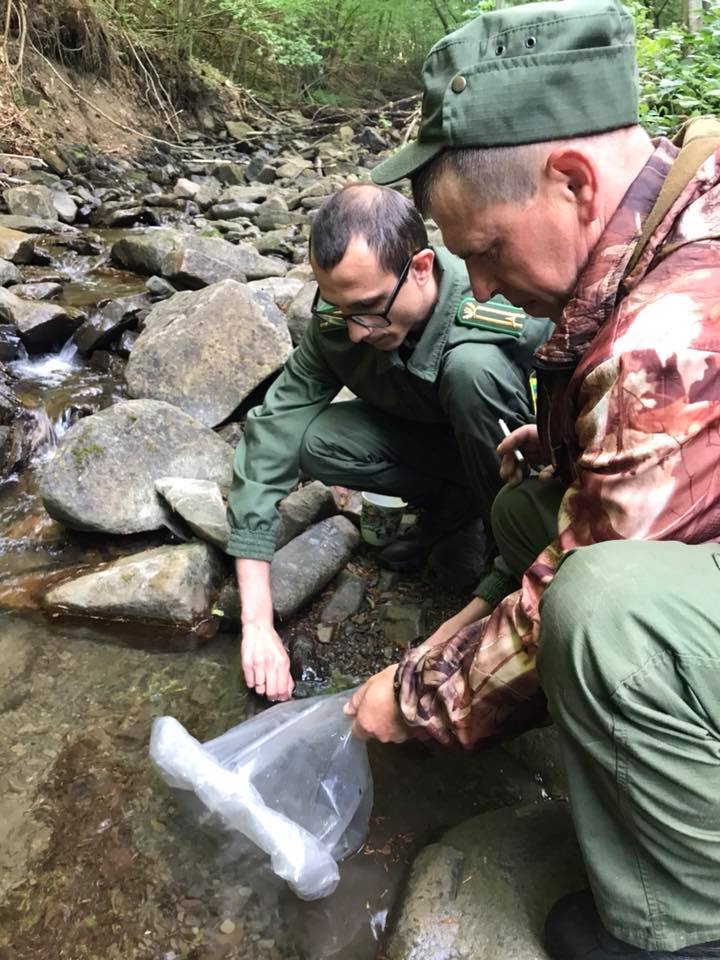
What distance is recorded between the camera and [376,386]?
2510 mm

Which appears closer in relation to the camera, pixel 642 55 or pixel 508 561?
pixel 508 561

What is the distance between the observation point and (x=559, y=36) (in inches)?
47.1

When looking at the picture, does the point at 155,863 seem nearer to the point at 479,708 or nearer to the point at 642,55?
the point at 479,708

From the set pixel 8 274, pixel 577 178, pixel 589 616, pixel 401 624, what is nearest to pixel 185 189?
pixel 8 274

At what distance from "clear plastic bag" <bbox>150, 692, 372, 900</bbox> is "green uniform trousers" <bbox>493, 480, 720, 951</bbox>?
0.63 metres

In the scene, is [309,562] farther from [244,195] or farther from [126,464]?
[244,195]

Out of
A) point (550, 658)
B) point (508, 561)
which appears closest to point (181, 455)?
point (508, 561)

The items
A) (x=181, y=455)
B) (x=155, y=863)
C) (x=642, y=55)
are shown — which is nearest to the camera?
(x=155, y=863)

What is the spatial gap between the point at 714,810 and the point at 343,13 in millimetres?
21994

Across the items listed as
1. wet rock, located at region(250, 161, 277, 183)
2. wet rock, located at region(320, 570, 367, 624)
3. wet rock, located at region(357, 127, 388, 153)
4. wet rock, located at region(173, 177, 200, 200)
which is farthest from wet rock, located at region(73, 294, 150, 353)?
wet rock, located at region(357, 127, 388, 153)

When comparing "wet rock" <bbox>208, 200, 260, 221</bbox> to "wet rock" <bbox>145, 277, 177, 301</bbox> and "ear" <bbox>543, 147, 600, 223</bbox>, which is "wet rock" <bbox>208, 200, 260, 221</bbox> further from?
"ear" <bbox>543, 147, 600, 223</bbox>

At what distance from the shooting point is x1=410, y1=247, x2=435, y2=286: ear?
216 centimetres

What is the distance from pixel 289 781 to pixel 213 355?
8.46ft

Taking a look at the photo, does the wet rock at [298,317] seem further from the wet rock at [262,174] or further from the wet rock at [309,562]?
the wet rock at [262,174]
